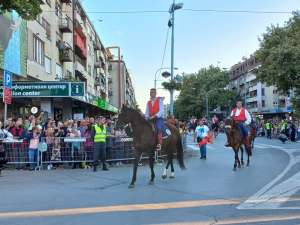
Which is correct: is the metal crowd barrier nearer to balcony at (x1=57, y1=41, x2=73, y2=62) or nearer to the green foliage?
balcony at (x1=57, y1=41, x2=73, y2=62)

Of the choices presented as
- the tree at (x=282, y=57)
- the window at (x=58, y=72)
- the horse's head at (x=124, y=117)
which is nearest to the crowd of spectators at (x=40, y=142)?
the horse's head at (x=124, y=117)

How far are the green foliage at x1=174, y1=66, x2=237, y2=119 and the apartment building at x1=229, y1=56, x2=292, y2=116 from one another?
6.50 meters

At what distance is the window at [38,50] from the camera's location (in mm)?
35375

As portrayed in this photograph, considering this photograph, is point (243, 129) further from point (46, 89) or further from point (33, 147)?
point (46, 89)

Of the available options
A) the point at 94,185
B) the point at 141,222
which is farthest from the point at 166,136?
the point at 141,222

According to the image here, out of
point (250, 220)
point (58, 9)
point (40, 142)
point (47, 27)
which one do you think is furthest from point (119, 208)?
point (58, 9)

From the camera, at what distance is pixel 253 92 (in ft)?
423

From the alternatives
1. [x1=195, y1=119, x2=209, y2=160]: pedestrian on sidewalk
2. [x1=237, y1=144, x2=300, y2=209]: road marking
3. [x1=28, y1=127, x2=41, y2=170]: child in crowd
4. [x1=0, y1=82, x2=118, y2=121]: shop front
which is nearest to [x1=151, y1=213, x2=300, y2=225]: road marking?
[x1=237, y1=144, x2=300, y2=209]: road marking

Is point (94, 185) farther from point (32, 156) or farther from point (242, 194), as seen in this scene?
point (32, 156)

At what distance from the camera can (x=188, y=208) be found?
9281 millimetres

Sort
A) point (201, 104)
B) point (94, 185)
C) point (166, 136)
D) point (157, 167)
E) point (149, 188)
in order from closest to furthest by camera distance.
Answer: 1. point (149, 188)
2. point (94, 185)
3. point (166, 136)
4. point (157, 167)
5. point (201, 104)

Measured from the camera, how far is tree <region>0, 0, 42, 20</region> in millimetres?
14383

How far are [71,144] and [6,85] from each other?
3.18m

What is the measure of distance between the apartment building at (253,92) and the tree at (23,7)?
87.7 m
